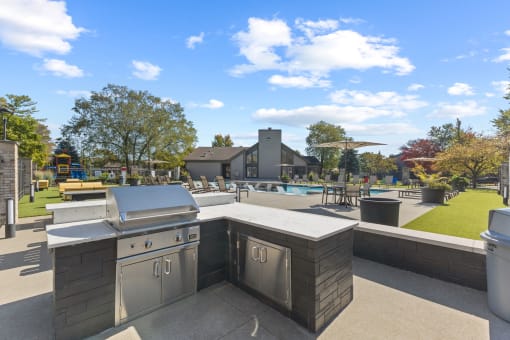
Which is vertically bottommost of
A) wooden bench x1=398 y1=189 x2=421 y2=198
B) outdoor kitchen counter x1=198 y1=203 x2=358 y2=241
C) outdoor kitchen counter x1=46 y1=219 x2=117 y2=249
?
wooden bench x1=398 y1=189 x2=421 y2=198

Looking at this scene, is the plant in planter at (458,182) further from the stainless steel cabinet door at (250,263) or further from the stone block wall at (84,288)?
the stone block wall at (84,288)

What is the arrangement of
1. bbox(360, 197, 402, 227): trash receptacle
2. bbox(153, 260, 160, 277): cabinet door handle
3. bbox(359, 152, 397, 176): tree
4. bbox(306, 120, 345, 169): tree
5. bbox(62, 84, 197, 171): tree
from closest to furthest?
bbox(153, 260, 160, 277): cabinet door handle < bbox(360, 197, 402, 227): trash receptacle < bbox(62, 84, 197, 171): tree < bbox(359, 152, 397, 176): tree < bbox(306, 120, 345, 169): tree

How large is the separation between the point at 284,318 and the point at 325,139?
40785 mm

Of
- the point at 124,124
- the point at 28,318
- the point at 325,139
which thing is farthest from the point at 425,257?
the point at 325,139

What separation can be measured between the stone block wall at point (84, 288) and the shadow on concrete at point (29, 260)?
2.33m

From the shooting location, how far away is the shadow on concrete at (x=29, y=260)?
12.3ft

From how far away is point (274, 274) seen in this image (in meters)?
2.65

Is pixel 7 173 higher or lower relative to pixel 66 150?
lower

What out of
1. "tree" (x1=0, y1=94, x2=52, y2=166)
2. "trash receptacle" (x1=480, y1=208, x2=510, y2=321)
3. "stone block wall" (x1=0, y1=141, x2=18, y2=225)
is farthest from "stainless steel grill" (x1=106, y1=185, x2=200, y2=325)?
"tree" (x1=0, y1=94, x2=52, y2=166)

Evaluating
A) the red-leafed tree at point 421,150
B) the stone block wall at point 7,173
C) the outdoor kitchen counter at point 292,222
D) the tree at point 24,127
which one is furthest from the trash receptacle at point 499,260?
the red-leafed tree at point 421,150

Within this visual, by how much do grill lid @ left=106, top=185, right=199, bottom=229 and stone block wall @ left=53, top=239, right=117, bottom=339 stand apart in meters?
0.27

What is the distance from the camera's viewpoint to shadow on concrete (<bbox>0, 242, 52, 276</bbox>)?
3.74m

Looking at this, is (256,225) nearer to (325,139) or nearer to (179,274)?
(179,274)

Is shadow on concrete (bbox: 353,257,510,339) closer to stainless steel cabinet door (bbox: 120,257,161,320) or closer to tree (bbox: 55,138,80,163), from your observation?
stainless steel cabinet door (bbox: 120,257,161,320)
